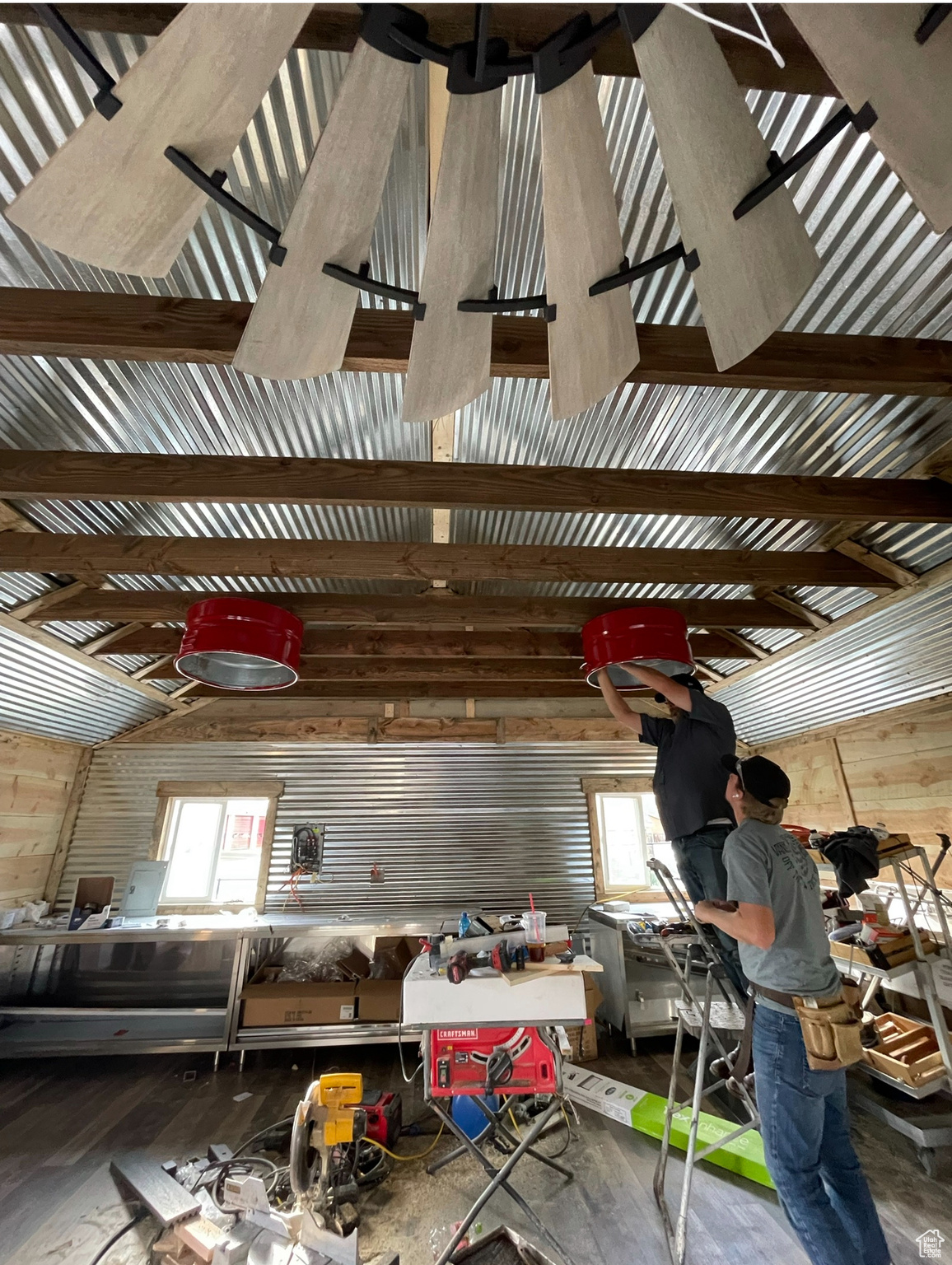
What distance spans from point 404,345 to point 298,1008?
4.37 metres

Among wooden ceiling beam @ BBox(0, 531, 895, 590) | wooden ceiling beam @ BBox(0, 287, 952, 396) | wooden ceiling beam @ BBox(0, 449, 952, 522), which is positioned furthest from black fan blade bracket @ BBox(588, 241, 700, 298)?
wooden ceiling beam @ BBox(0, 531, 895, 590)

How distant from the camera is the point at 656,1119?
315 centimetres

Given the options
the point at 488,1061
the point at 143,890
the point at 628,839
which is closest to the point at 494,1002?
the point at 488,1061

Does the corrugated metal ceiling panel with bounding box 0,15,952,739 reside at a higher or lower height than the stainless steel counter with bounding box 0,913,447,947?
Result: higher

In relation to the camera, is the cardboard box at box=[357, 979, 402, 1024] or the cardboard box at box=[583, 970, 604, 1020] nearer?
the cardboard box at box=[357, 979, 402, 1024]

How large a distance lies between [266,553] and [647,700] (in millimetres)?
4300

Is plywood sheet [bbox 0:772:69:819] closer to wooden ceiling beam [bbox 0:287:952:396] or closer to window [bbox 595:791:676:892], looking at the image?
wooden ceiling beam [bbox 0:287:952:396]

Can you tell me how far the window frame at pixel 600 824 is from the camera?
5559 millimetres

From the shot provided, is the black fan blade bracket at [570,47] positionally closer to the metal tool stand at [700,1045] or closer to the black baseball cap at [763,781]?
the black baseball cap at [763,781]

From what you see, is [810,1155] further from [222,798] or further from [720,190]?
[222,798]

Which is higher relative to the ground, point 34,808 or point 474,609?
point 474,609

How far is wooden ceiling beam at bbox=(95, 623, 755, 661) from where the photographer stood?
4117 millimetres

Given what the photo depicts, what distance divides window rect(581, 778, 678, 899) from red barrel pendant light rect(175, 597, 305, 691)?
3923 mm

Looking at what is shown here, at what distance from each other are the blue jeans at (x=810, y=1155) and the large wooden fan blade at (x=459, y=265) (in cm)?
221
